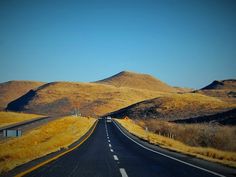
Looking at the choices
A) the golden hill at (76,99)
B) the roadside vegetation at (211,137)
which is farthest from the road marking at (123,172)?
the golden hill at (76,99)

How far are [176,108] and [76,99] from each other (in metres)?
72.0

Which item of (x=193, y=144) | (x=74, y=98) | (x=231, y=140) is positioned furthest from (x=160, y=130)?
(x=74, y=98)

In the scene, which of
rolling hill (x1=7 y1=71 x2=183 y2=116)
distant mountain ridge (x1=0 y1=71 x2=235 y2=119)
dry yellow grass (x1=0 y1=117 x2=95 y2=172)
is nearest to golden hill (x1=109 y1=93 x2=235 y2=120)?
distant mountain ridge (x1=0 y1=71 x2=235 y2=119)

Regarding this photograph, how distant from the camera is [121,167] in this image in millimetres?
13609

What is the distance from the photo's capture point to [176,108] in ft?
335

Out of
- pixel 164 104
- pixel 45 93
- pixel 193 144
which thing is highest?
pixel 45 93

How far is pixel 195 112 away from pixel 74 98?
83274mm

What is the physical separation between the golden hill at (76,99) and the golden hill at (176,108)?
1426 inches

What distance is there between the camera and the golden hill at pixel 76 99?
151 meters

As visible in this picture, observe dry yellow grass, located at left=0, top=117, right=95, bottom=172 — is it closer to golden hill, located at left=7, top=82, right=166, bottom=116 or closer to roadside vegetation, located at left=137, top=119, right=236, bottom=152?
roadside vegetation, located at left=137, top=119, right=236, bottom=152

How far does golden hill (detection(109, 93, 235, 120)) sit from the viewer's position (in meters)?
92.5

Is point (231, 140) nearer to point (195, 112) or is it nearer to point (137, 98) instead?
point (195, 112)

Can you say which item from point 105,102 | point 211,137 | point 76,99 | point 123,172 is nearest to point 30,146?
point 211,137

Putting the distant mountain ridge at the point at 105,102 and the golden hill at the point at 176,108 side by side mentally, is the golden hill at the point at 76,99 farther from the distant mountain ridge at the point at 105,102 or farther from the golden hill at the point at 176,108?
the golden hill at the point at 176,108
